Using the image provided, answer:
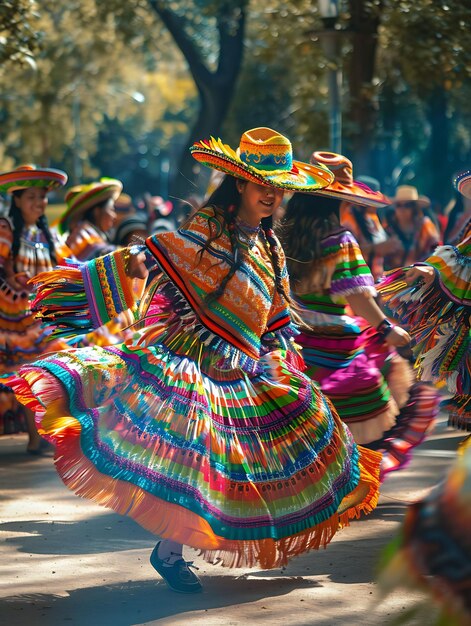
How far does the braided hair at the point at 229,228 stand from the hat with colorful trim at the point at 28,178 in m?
3.72

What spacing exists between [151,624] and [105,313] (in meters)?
1.55

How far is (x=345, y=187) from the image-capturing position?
23.9 ft

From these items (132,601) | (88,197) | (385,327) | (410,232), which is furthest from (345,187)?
(410,232)

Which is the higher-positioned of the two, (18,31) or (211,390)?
(18,31)

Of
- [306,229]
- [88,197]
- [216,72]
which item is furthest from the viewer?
[216,72]

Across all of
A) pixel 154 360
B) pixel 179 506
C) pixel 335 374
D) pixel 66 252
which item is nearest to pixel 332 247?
pixel 335 374

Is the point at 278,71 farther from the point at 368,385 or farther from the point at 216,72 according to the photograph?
the point at 368,385

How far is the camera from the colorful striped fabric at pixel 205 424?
204 inches

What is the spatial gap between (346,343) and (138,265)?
1.84m

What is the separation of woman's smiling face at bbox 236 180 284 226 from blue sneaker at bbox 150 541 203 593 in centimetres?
155

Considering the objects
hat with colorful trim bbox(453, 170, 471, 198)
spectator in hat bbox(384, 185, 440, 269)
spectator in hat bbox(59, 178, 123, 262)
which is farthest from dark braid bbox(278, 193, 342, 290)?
spectator in hat bbox(384, 185, 440, 269)

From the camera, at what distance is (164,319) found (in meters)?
5.67

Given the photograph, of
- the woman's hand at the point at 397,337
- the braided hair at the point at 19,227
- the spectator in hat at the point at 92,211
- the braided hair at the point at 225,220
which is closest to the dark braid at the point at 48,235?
the braided hair at the point at 19,227

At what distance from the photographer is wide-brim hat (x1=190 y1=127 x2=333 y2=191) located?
5598 millimetres
